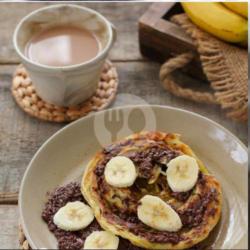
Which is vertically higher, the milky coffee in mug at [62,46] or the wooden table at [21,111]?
the milky coffee in mug at [62,46]

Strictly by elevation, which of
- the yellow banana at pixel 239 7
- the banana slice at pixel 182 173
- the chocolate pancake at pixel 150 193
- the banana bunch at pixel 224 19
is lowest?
the chocolate pancake at pixel 150 193

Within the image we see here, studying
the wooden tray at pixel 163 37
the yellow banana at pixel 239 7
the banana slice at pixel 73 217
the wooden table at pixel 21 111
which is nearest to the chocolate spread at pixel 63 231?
the banana slice at pixel 73 217

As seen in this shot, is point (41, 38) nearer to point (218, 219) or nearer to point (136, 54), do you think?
point (136, 54)

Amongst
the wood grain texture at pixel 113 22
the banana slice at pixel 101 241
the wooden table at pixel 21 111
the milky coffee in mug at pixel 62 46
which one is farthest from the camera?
the wood grain texture at pixel 113 22

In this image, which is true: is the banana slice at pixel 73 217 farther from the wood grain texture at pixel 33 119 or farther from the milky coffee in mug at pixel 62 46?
the milky coffee in mug at pixel 62 46

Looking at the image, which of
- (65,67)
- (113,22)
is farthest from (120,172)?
(113,22)

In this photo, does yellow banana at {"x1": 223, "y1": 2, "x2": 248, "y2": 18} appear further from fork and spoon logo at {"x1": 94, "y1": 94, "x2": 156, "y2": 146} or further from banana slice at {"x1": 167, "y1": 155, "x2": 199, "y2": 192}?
banana slice at {"x1": 167, "y1": 155, "x2": 199, "y2": 192}
